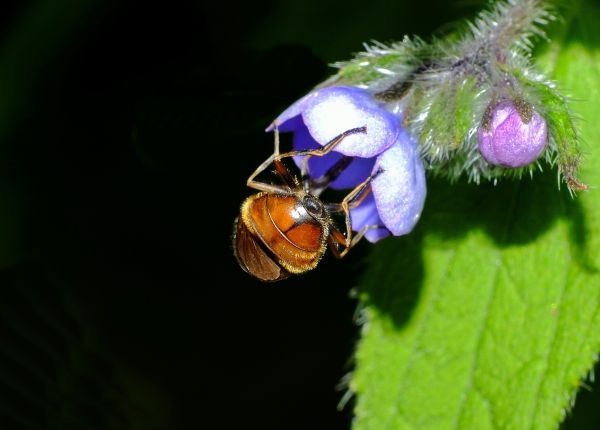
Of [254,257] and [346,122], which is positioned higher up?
[346,122]

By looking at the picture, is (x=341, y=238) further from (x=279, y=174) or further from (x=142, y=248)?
(x=142, y=248)

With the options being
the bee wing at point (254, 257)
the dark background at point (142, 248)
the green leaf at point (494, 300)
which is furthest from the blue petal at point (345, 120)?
the dark background at point (142, 248)

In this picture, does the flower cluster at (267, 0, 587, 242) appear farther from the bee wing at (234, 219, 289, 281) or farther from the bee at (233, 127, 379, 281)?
the bee wing at (234, 219, 289, 281)

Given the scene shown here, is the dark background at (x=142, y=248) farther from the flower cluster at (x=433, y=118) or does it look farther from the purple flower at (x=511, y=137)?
the purple flower at (x=511, y=137)

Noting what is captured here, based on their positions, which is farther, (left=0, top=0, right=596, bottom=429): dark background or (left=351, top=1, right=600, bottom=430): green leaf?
(left=0, top=0, right=596, bottom=429): dark background

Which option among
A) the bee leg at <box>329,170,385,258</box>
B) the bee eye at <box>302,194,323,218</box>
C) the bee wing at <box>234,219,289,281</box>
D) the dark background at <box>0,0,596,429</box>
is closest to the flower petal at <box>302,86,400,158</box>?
the bee leg at <box>329,170,385,258</box>

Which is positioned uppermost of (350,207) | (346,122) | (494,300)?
(346,122)

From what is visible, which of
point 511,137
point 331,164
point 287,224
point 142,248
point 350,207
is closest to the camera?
point 511,137

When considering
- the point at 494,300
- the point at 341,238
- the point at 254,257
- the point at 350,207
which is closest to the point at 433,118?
the point at 350,207
